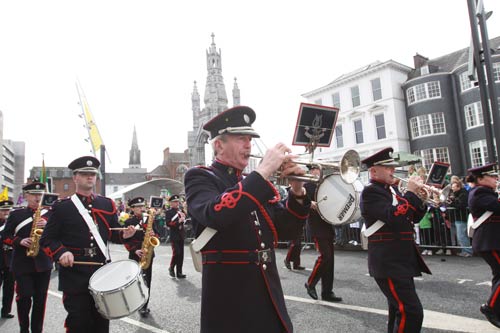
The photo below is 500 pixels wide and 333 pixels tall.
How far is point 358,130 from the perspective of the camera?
37844 millimetres

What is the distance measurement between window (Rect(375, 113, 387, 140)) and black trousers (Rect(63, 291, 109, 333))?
3495cm

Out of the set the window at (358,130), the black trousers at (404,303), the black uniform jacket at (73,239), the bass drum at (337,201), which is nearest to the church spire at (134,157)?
the window at (358,130)

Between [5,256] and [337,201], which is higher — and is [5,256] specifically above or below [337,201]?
below

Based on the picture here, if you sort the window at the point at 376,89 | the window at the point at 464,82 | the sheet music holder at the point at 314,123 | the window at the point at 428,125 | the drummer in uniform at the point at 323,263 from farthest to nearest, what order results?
1. the window at the point at 376,89
2. the window at the point at 428,125
3. the window at the point at 464,82
4. the sheet music holder at the point at 314,123
5. the drummer in uniform at the point at 323,263

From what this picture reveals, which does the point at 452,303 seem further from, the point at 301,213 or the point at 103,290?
the point at 103,290

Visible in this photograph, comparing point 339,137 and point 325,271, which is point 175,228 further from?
point 339,137

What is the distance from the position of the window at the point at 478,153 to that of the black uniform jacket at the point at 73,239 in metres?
33.0

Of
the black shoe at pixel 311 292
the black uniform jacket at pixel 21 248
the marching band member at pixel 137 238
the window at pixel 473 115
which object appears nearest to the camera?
the black uniform jacket at pixel 21 248

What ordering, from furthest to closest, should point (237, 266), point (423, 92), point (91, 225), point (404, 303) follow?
1. point (423, 92)
2. point (91, 225)
3. point (404, 303)
4. point (237, 266)

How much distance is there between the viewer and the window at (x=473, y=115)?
103 ft

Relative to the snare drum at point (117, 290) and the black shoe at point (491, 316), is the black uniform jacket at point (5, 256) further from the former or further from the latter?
the black shoe at point (491, 316)

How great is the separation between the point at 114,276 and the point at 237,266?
2274 millimetres

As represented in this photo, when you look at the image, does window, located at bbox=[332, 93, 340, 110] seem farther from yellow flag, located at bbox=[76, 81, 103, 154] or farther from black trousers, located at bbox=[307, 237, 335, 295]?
black trousers, located at bbox=[307, 237, 335, 295]

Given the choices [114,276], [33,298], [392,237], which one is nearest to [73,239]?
[114,276]
